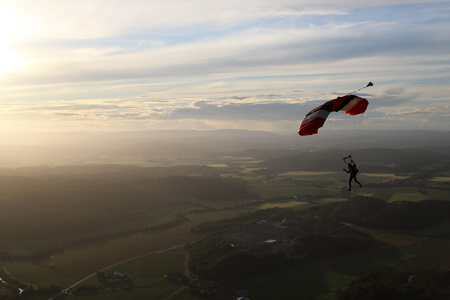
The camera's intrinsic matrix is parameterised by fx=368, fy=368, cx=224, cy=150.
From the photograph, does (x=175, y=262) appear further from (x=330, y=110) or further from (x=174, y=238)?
(x=330, y=110)

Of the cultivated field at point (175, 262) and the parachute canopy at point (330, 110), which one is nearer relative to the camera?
the parachute canopy at point (330, 110)

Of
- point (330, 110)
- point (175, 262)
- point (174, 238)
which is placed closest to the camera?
point (330, 110)

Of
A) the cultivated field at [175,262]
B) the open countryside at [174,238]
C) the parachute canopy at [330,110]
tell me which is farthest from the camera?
the open countryside at [174,238]

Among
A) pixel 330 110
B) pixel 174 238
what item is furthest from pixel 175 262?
pixel 330 110

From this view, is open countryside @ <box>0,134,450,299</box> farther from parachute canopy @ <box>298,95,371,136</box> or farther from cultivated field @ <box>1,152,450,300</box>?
parachute canopy @ <box>298,95,371,136</box>

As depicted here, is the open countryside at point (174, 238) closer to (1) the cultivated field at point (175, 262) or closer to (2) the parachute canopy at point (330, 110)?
(1) the cultivated field at point (175, 262)

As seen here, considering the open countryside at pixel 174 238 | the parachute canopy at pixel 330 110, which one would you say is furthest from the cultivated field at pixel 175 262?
the parachute canopy at pixel 330 110

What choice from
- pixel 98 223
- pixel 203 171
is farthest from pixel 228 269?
pixel 203 171

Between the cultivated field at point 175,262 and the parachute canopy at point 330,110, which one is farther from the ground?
the parachute canopy at point 330,110

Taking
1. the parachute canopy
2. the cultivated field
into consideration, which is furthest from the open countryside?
the parachute canopy
